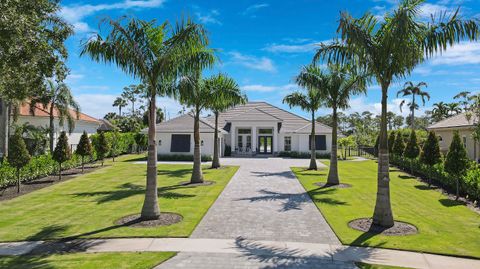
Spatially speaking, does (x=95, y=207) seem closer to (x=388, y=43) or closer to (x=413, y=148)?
(x=388, y=43)

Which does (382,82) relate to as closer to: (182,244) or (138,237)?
(182,244)

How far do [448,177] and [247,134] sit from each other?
27.0 metres

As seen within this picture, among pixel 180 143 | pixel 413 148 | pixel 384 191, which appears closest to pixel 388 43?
pixel 384 191

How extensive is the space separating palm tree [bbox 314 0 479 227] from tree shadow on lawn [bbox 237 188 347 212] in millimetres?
3482

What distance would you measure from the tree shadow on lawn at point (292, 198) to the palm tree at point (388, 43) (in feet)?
11.4

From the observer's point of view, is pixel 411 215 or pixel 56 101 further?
pixel 56 101

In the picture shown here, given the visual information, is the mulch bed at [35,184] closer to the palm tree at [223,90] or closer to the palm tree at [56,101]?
the palm tree at [56,101]

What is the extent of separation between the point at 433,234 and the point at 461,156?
6808mm

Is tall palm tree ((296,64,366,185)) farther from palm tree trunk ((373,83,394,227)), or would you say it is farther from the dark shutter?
the dark shutter

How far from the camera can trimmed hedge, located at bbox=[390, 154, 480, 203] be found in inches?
573

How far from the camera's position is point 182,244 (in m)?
8.88

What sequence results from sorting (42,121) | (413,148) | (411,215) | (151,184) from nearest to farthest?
(151,184) < (411,215) < (413,148) < (42,121)

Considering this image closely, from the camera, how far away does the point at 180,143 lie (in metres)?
36.4

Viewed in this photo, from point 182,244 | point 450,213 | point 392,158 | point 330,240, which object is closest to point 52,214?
point 182,244
